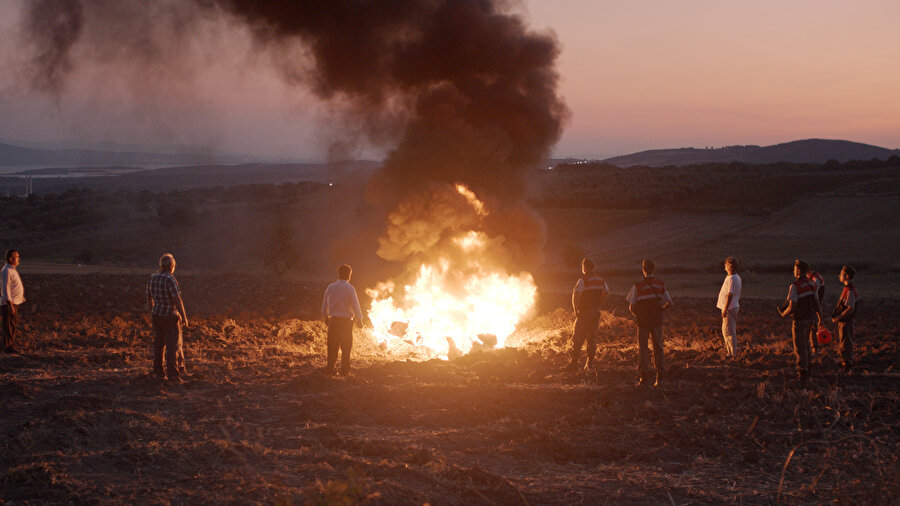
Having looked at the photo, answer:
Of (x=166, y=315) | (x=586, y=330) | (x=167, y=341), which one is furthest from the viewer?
(x=586, y=330)

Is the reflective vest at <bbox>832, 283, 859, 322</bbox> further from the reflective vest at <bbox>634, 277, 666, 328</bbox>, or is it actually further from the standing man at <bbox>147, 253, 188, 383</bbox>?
the standing man at <bbox>147, 253, 188, 383</bbox>

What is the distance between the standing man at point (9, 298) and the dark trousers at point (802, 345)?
1225 cm

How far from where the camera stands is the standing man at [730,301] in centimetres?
1121

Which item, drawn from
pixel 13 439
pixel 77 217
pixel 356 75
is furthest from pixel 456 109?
pixel 77 217

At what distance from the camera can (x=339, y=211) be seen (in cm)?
5584

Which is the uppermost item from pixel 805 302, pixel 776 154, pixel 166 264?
pixel 776 154

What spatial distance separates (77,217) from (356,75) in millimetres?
49138

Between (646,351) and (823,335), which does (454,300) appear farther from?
(823,335)

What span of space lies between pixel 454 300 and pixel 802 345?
22.4ft

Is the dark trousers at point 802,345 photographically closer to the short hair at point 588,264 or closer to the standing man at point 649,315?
the standing man at point 649,315

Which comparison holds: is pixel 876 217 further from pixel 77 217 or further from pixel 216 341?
pixel 77 217

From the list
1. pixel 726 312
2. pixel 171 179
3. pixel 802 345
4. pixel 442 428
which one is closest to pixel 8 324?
pixel 442 428

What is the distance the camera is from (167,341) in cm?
935

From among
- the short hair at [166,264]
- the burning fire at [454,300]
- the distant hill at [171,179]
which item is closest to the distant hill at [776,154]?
the distant hill at [171,179]
